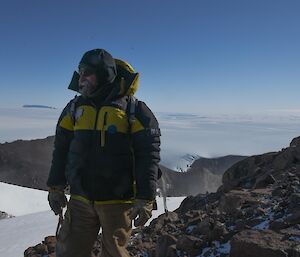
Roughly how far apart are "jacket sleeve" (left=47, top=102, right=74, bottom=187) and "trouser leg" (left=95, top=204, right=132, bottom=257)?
1.62ft

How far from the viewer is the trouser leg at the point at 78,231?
10.3 feet

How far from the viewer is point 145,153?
3055 mm

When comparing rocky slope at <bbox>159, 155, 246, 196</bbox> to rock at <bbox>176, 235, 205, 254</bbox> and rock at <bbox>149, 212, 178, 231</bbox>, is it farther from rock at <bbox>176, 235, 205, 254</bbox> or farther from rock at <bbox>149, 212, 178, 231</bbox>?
rock at <bbox>176, 235, 205, 254</bbox>

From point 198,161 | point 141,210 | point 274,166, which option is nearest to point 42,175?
point 198,161

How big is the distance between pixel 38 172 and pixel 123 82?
71.6 meters

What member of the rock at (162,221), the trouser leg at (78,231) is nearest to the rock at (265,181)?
the rock at (162,221)

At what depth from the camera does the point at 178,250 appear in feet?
14.3

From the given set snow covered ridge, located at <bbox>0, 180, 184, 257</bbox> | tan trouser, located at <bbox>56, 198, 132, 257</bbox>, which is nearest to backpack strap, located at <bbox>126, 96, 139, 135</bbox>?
tan trouser, located at <bbox>56, 198, 132, 257</bbox>

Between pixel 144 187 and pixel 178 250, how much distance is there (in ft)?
5.35

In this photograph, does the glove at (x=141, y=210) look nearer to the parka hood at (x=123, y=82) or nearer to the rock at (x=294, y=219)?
the parka hood at (x=123, y=82)

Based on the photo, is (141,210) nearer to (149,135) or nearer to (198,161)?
(149,135)

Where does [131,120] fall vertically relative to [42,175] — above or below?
above

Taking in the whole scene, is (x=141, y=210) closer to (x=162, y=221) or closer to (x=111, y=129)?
(x=111, y=129)

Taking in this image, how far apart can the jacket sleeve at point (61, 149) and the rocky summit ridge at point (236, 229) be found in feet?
5.28
